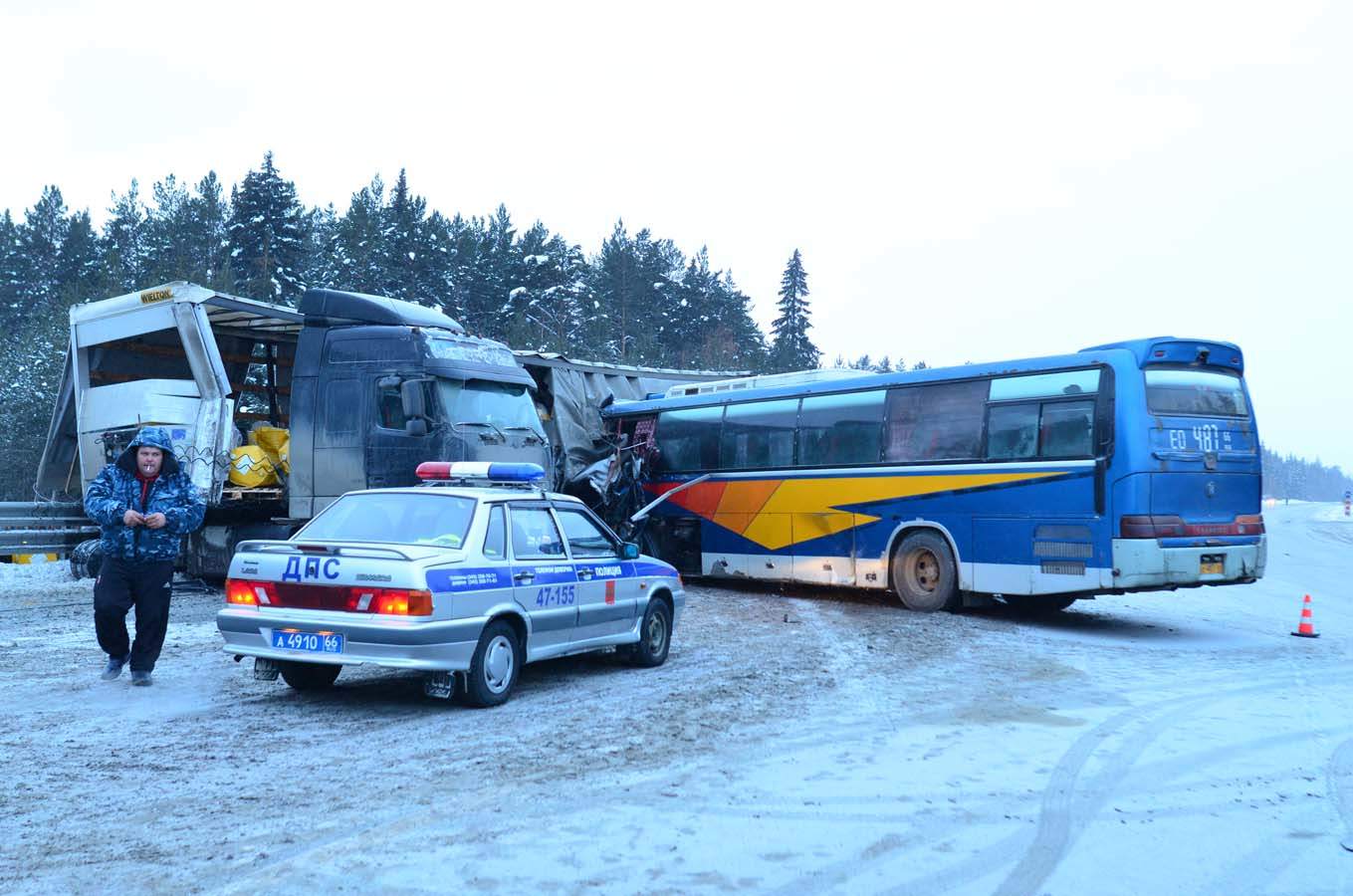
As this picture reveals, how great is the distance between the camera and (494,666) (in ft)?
26.4

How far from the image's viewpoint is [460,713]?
7836mm

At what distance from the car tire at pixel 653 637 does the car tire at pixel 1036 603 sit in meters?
6.64

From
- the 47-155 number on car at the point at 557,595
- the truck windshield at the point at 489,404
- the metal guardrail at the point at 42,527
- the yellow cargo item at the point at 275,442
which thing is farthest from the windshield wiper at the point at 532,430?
the metal guardrail at the point at 42,527

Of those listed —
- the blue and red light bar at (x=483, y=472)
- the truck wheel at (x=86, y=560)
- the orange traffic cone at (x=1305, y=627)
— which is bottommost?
the orange traffic cone at (x=1305, y=627)

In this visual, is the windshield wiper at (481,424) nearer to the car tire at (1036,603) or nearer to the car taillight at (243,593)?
the car taillight at (243,593)

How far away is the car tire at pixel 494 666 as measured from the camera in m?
7.83

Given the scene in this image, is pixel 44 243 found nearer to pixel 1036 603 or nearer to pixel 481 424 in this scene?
pixel 481 424

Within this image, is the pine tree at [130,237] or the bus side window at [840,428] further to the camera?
the pine tree at [130,237]

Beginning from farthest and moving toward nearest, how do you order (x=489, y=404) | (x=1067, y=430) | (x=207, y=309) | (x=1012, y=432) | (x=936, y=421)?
(x=207, y=309)
(x=936, y=421)
(x=489, y=404)
(x=1012, y=432)
(x=1067, y=430)

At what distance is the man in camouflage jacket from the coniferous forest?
1356 inches

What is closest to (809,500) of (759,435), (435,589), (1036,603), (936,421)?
(759,435)

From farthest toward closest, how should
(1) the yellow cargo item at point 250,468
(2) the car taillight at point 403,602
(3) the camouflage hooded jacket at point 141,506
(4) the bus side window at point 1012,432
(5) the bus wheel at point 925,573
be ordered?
(1) the yellow cargo item at point 250,468 → (5) the bus wheel at point 925,573 → (4) the bus side window at point 1012,432 → (3) the camouflage hooded jacket at point 141,506 → (2) the car taillight at point 403,602

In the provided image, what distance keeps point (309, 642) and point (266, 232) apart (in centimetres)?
4576

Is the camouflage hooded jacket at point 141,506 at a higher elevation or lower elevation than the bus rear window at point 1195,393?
lower
